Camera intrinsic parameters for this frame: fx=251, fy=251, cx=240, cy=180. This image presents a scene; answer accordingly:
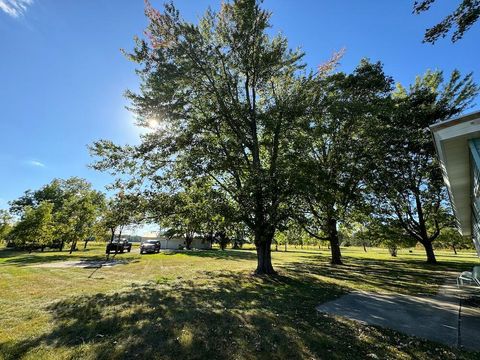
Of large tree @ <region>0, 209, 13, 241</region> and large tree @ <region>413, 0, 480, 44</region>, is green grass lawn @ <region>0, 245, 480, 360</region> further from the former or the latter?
large tree @ <region>0, 209, 13, 241</region>

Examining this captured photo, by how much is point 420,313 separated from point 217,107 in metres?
12.2

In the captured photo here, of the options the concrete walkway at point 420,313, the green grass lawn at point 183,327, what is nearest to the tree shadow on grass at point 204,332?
the green grass lawn at point 183,327

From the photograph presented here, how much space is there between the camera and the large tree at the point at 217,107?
12.9 metres

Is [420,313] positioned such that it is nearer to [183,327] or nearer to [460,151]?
[460,151]

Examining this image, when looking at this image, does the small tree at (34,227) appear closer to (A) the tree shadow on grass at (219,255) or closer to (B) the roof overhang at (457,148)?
(A) the tree shadow on grass at (219,255)

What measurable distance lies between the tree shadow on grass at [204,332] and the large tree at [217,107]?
5647 millimetres

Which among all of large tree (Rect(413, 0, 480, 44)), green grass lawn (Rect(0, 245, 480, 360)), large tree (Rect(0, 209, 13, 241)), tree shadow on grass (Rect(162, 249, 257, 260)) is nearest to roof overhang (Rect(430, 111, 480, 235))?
large tree (Rect(413, 0, 480, 44))

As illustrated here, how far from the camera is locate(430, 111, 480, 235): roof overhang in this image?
18.3ft

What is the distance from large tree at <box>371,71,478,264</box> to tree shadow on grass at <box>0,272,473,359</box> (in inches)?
603

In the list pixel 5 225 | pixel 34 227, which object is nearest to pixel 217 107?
pixel 34 227

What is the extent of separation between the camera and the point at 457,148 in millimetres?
6609

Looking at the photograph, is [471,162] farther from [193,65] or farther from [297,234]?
[193,65]

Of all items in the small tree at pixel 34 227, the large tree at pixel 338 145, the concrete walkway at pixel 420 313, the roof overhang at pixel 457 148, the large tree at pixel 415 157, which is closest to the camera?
the concrete walkway at pixel 420 313

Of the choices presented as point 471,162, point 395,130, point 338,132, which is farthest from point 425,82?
point 471,162
